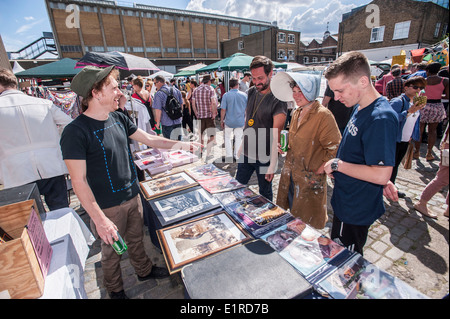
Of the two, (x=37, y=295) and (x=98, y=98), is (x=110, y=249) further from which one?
(x=98, y=98)

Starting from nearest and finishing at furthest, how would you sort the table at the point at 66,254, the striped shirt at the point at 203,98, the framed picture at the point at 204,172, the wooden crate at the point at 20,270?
the wooden crate at the point at 20,270 → the table at the point at 66,254 → the framed picture at the point at 204,172 → the striped shirt at the point at 203,98

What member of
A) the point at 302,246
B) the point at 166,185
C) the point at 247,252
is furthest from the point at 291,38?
the point at 247,252

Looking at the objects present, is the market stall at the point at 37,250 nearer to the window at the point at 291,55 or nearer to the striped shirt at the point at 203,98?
the striped shirt at the point at 203,98

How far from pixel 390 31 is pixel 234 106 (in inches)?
904

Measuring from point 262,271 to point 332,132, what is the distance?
1.39 m

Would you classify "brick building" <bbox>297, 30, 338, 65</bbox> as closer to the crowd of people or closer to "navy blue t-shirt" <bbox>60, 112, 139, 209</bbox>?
the crowd of people

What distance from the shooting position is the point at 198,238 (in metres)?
1.54

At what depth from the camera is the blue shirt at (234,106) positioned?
5.30 metres

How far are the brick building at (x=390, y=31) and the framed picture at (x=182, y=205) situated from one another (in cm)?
1791

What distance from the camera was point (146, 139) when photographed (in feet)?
7.55

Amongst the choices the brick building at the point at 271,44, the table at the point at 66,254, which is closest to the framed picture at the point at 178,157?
the table at the point at 66,254

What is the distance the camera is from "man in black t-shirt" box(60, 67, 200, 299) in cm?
155

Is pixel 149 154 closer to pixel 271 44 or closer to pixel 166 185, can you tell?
pixel 166 185

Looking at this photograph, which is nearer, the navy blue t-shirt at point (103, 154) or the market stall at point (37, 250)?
the market stall at point (37, 250)
